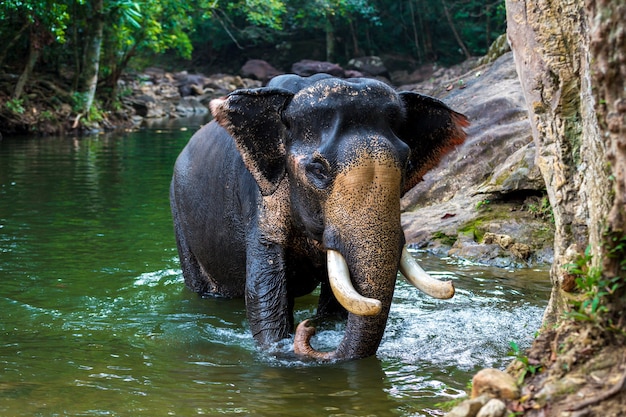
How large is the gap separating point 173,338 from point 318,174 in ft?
6.18

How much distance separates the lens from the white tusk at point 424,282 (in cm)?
541

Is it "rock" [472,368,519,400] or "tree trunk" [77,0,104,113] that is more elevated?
"tree trunk" [77,0,104,113]

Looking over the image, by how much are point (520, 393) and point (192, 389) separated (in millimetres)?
2298

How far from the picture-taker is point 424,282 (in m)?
5.63

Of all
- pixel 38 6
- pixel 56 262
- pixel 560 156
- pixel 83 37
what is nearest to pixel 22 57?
pixel 83 37

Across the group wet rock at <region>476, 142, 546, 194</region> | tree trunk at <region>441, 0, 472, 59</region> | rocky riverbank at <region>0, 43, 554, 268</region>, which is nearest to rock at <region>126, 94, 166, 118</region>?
tree trunk at <region>441, 0, 472, 59</region>

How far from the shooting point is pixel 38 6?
22.6m

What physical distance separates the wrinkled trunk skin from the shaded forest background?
1785 cm

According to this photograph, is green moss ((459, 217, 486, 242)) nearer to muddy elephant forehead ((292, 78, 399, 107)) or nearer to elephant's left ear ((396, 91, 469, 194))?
elephant's left ear ((396, 91, 469, 194))

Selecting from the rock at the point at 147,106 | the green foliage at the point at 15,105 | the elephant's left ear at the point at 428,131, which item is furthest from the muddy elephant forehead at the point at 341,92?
the rock at the point at 147,106

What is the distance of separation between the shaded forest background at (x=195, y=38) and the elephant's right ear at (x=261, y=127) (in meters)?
16.5

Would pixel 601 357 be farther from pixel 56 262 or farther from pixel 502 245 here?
pixel 56 262

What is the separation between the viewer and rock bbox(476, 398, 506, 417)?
12.5 ft

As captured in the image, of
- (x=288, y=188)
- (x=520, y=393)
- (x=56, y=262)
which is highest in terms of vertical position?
(x=288, y=188)
